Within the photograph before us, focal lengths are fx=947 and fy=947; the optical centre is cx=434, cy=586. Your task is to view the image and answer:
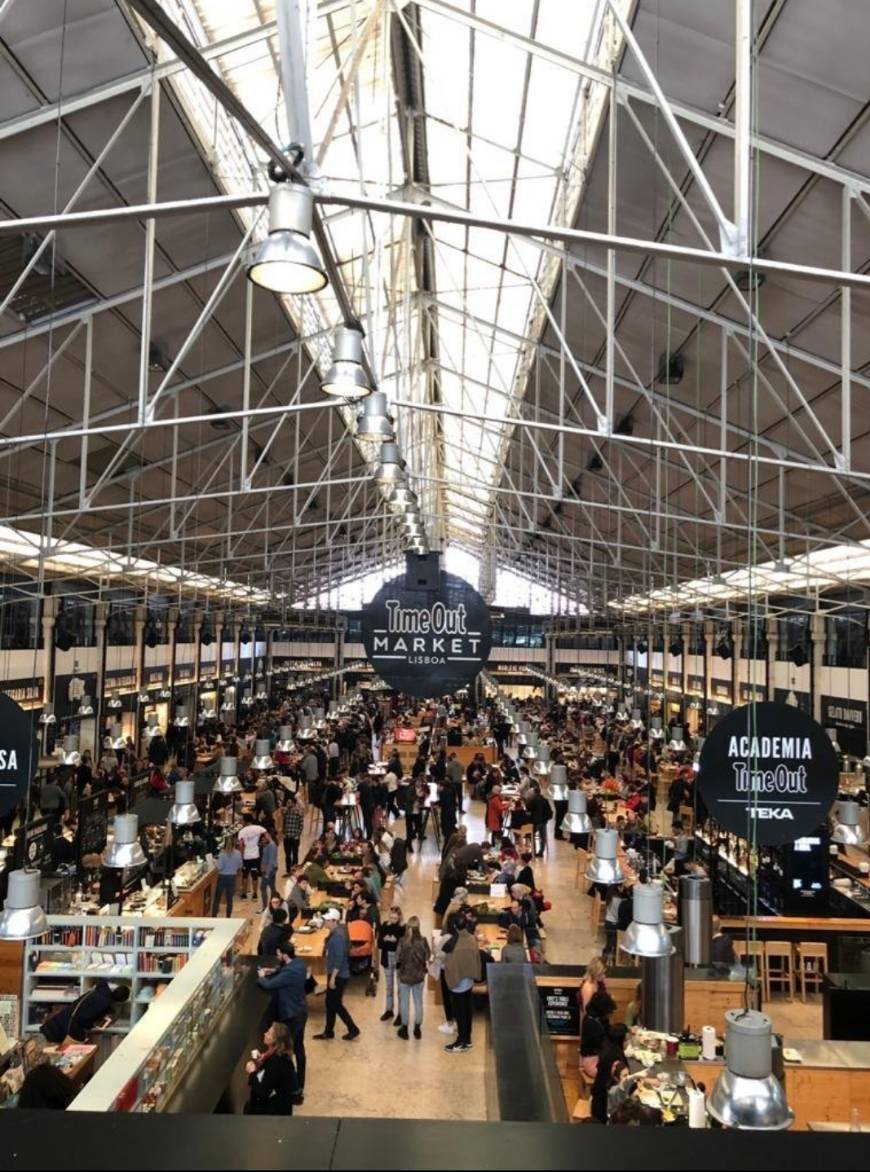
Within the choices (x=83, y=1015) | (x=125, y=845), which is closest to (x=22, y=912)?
(x=83, y=1015)

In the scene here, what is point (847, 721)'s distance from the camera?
62.7 feet

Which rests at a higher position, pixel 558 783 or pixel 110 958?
pixel 558 783

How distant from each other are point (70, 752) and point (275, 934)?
28.5ft

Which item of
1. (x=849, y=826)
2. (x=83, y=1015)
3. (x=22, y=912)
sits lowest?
(x=83, y=1015)

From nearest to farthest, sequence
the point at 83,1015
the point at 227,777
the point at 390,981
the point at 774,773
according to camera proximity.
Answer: the point at 774,773 → the point at 83,1015 → the point at 390,981 → the point at 227,777

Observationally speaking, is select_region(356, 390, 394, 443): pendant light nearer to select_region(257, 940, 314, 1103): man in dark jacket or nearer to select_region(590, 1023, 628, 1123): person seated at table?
select_region(257, 940, 314, 1103): man in dark jacket

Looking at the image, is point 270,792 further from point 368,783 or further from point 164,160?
point 164,160

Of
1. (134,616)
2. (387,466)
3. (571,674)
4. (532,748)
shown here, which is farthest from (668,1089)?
(571,674)

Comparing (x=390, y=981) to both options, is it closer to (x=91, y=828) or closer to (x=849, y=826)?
(x=849, y=826)

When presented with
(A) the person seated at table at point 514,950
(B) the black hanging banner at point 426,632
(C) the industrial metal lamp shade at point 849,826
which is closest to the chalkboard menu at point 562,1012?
(A) the person seated at table at point 514,950

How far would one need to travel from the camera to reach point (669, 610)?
29.9m

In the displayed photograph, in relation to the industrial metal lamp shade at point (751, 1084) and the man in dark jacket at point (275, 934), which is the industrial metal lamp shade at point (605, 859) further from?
the industrial metal lamp shade at point (751, 1084)

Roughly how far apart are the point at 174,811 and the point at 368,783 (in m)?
5.49

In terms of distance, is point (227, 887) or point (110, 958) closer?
point (110, 958)
